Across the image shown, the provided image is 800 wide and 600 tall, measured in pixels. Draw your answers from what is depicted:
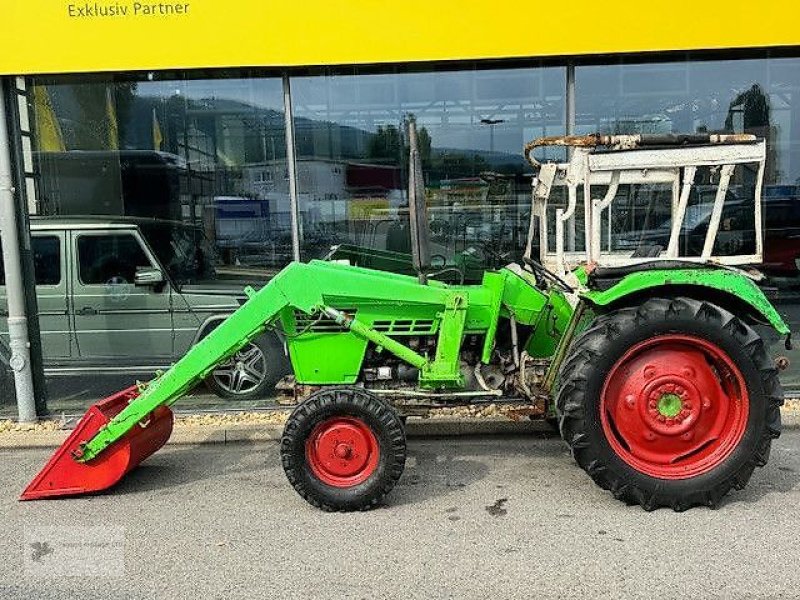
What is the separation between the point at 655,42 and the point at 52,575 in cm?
553

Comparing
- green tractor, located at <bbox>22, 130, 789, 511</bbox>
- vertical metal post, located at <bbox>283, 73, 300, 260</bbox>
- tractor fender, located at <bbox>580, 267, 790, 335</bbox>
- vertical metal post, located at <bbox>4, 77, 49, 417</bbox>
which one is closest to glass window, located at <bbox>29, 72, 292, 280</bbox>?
vertical metal post, located at <bbox>283, 73, 300, 260</bbox>

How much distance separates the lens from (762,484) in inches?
167

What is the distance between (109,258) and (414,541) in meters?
4.42

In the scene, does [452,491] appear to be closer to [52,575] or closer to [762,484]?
[762,484]

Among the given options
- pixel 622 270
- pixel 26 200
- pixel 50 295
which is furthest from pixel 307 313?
pixel 50 295

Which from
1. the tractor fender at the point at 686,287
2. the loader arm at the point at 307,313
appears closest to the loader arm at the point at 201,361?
the loader arm at the point at 307,313

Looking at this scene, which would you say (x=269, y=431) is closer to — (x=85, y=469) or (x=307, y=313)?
(x=85, y=469)

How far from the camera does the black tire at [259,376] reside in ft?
20.4

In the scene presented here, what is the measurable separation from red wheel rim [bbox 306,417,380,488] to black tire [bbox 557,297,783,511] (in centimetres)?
112

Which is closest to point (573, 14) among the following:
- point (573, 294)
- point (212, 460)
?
point (573, 294)

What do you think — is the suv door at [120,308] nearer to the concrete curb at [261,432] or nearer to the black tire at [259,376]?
the black tire at [259,376]

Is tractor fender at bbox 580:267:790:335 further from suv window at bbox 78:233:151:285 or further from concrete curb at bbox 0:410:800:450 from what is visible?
suv window at bbox 78:233:151:285

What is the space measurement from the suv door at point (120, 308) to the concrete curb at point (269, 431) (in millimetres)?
1068

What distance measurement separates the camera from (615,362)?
3.88 metres
